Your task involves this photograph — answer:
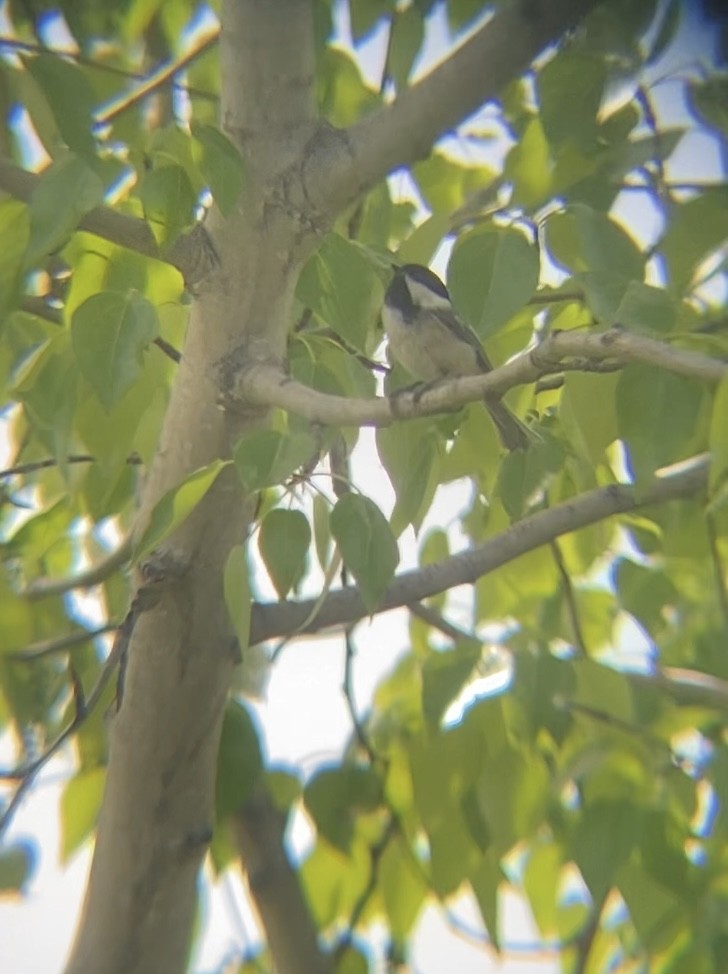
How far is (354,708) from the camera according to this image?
1.00 meters

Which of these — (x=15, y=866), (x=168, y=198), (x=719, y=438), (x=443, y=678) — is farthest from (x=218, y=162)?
(x=15, y=866)

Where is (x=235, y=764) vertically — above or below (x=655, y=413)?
below

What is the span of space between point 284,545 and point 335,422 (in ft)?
0.30

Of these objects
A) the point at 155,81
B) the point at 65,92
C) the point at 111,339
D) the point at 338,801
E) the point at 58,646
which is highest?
the point at 155,81

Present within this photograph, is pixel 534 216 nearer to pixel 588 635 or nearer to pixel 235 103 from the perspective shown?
pixel 235 103

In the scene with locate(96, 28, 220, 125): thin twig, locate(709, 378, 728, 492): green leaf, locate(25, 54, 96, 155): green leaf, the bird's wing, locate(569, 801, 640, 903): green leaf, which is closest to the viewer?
locate(709, 378, 728, 492): green leaf

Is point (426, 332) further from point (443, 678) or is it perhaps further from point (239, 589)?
point (239, 589)

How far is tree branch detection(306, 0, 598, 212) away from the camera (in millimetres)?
685

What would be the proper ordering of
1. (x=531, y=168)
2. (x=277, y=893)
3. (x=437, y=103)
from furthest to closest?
(x=277, y=893) → (x=531, y=168) → (x=437, y=103)

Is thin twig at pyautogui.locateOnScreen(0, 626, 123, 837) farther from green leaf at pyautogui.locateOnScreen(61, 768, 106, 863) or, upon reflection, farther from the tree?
green leaf at pyautogui.locateOnScreen(61, 768, 106, 863)

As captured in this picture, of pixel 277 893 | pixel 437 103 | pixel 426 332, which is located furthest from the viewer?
pixel 426 332

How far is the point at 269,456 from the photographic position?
627 mm

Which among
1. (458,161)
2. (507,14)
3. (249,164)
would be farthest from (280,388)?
(458,161)

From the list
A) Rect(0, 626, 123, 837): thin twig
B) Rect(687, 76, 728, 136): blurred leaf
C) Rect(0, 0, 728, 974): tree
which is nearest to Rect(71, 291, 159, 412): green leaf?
Rect(0, 0, 728, 974): tree
